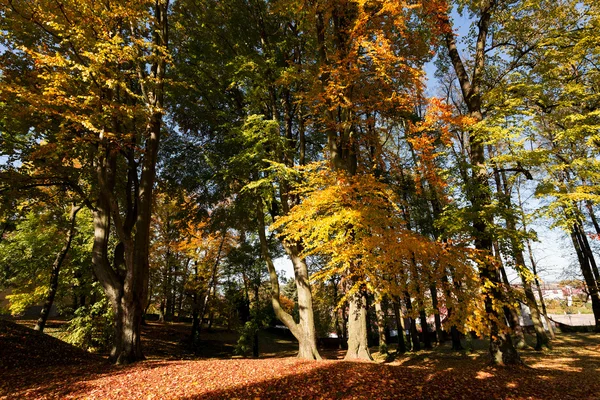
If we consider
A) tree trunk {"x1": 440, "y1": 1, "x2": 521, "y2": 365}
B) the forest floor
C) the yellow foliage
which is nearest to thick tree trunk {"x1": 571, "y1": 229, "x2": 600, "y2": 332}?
the forest floor

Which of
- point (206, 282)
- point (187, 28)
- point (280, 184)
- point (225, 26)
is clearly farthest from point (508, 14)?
point (206, 282)

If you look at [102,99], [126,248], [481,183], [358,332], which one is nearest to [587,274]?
[481,183]

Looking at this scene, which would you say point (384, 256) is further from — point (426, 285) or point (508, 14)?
point (508, 14)

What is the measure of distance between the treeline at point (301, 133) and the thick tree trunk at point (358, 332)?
41 millimetres

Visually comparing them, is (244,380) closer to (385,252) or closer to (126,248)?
(385,252)

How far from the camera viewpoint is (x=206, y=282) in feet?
66.9

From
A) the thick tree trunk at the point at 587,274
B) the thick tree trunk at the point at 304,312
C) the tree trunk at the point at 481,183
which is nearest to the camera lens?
the tree trunk at the point at 481,183

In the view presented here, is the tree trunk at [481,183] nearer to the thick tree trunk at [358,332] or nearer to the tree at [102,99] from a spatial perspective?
the thick tree trunk at [358,332]

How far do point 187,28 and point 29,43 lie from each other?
5.23 meters

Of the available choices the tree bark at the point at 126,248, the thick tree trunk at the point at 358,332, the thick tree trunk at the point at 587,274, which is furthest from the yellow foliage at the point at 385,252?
the thick tree trunk at the point at 587,274

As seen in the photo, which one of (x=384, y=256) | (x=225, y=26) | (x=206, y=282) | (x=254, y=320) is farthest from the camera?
(x=206, y=282)

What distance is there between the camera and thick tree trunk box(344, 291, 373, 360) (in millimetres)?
8836

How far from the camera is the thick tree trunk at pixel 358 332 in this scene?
29.0ft

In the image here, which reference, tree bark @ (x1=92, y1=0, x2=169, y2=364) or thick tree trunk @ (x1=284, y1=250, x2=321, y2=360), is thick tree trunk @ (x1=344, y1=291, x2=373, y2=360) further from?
tree bark @ (x1=92, y1=0, x2=169, y2=364)
